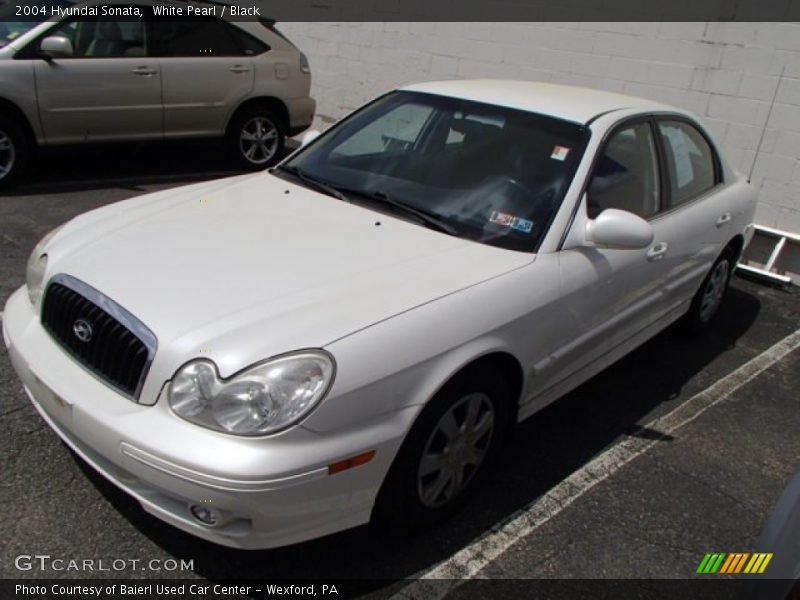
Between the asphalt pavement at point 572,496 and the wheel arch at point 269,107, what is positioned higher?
the wheel arch at point 269,107

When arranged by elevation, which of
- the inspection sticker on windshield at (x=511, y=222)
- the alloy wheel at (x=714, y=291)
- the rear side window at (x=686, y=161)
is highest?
the rear side window at (x=686, y=161)

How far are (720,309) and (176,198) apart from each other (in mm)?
4093

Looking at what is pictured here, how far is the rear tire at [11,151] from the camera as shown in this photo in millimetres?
6266

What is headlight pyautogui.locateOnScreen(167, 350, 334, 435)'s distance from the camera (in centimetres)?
221

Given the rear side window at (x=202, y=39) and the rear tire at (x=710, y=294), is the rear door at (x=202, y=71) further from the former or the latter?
the rear tire at (x=710, y=294)

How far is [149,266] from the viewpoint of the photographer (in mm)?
2701

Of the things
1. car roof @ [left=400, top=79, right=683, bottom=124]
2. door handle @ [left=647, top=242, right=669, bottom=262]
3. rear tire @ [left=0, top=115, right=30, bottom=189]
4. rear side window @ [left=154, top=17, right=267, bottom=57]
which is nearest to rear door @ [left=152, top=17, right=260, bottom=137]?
rear side window @ [left=154, top=17, right=267, bottom=57]

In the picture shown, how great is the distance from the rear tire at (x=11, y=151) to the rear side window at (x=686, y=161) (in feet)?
17.2

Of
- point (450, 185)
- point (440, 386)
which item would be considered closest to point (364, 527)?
point (440, 386)

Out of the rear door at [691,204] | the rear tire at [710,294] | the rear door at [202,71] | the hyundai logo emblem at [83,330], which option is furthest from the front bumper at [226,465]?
the rear door at [202,71]

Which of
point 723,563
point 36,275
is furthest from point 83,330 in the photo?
point 723,563

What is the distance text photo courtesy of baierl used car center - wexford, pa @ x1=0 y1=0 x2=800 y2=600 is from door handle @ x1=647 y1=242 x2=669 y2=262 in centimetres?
2

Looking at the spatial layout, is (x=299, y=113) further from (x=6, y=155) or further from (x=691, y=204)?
(x=691, y=204)

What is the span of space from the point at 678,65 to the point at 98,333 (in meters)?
5.78
